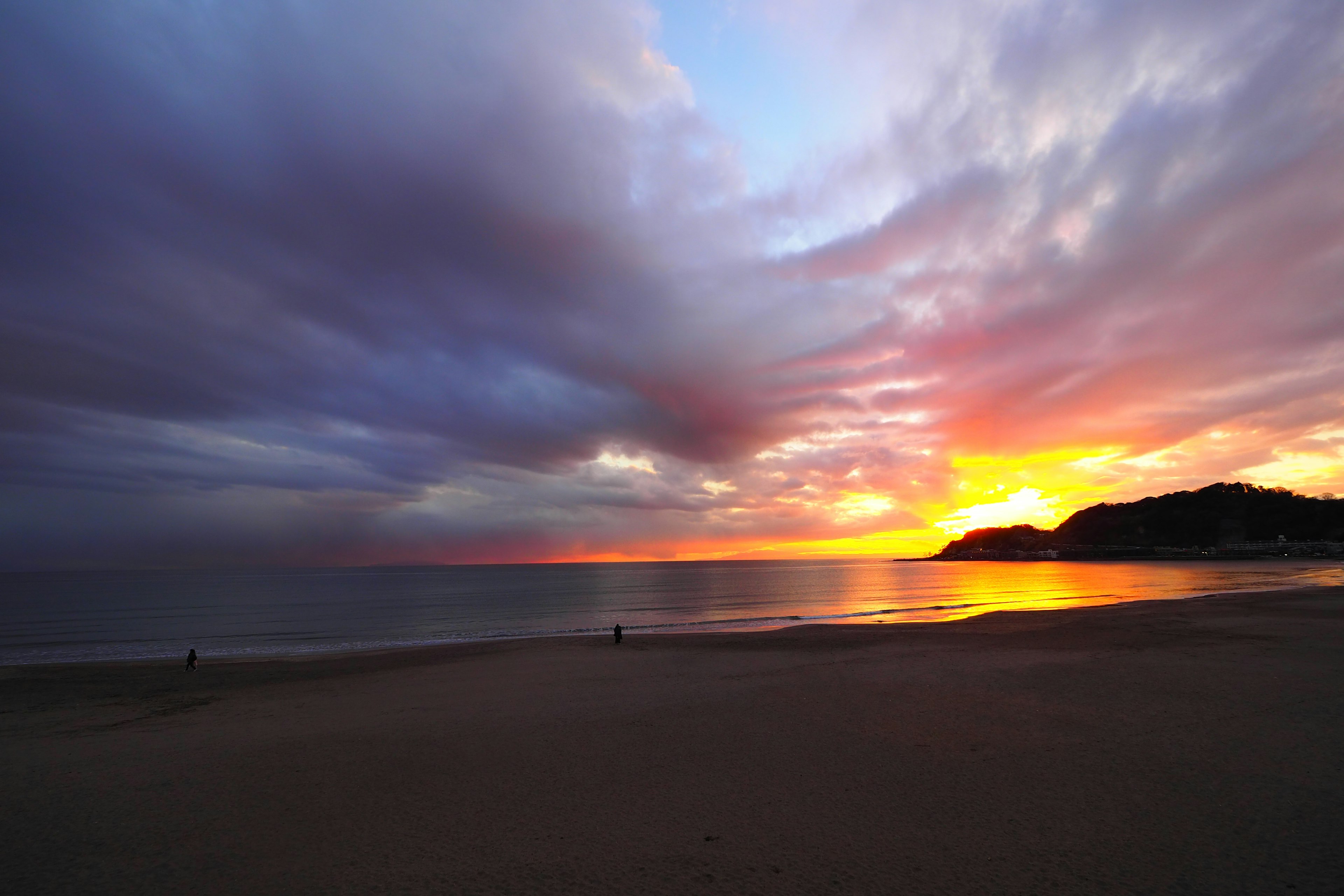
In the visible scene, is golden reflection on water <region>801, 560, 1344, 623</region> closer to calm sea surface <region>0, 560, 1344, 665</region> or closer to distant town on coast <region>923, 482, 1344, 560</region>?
calm sea surface <region>0, 560, 1344, 665</region>

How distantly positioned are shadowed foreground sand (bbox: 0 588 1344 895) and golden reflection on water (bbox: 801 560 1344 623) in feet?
78.6

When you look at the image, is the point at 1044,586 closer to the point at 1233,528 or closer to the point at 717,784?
the point at 717,784

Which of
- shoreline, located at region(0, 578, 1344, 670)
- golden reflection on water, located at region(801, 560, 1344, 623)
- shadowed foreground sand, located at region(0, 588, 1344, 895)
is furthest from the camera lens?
golden reflection on water, located at region(801, 560, 1344, 623)

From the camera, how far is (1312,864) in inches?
206

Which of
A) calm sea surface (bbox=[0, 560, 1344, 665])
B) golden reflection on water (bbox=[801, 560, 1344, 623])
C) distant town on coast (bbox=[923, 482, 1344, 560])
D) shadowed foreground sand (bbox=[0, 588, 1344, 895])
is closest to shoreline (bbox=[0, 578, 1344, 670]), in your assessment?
calm sea surface (bbox=[0, 560, 1344, 665])

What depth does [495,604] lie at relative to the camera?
58875mm

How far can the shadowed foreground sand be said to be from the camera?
17.9ft

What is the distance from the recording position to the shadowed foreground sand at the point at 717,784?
5.45 metres

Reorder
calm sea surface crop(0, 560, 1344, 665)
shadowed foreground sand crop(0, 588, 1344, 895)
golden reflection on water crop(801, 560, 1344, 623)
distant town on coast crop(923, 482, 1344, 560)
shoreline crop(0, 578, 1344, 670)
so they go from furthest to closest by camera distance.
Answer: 1. distant town on coast crop(923, 482, 1344, 560)
2. golden reflection on water crop(801, 560, 1344, 623)
3. calm sea surface crop(0, 560, 1344, 665)
4. shoreline crop(0, 578, 1344, 670)
5. shadowed foreground sand crop(0, 588, 1344, 895)

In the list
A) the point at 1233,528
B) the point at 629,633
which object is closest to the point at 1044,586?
the point at 629,633

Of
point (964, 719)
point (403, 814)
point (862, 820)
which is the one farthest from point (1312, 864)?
point (403, 814)

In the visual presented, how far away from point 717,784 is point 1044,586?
82834 mm

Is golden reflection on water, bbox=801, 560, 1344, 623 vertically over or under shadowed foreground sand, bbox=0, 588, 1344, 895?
under

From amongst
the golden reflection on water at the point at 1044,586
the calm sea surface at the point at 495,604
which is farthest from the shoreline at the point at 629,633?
the golden reflection on water at the point at 1044,586
